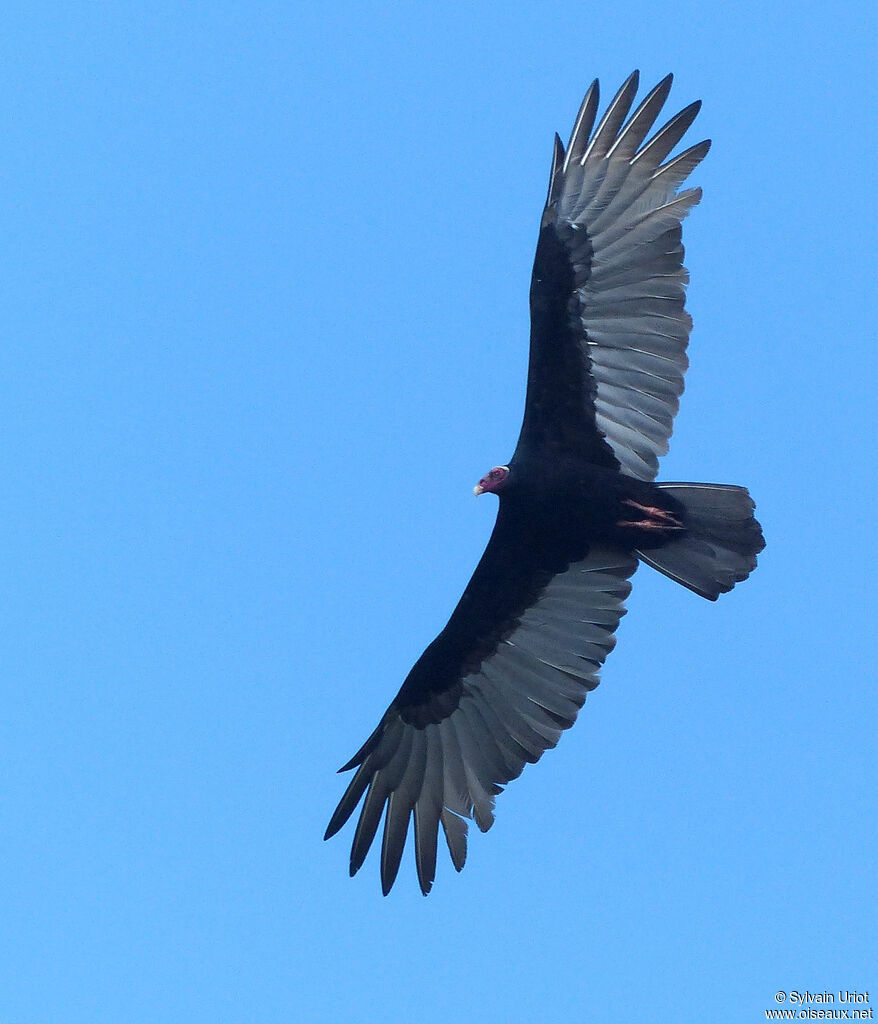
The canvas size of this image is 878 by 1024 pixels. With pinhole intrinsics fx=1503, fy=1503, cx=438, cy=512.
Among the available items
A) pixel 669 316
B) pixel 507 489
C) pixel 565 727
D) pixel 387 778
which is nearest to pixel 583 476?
pixel 507 489

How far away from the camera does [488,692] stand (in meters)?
9.57

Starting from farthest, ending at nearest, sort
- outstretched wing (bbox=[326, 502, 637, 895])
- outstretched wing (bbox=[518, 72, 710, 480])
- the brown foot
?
1. outstretched wing (bbox=[326, 502, 637, 895])
2. the brown foot
3. outstretched wing (bbox=[518, 72, 710, 480])

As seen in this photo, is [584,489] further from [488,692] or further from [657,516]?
[488,692]

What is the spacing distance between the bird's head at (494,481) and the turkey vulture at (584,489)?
0.04ft

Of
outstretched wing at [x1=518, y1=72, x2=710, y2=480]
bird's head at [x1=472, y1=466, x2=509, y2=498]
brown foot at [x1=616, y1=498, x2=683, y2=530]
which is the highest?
outstretched wing at [x1=518, y1=72, x2=710, y2=480]

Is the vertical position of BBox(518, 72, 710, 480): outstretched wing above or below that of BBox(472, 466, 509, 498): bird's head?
above

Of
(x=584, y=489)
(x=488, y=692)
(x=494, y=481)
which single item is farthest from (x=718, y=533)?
(x=488, y=692)

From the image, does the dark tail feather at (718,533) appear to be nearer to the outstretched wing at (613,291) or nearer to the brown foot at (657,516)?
the brown foot at (657,516)

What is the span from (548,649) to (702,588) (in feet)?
3.79

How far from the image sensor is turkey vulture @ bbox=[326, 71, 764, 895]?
862 centimetres

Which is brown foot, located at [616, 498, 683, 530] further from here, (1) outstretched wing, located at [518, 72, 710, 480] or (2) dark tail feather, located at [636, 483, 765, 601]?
(1) outstretched wing, located at [518, 72, 710, 480]

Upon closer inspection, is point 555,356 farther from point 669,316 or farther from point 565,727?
point 565,727

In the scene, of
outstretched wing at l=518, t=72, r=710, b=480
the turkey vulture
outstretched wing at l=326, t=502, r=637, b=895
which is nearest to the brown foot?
the turkey vulture

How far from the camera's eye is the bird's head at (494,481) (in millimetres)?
8812
